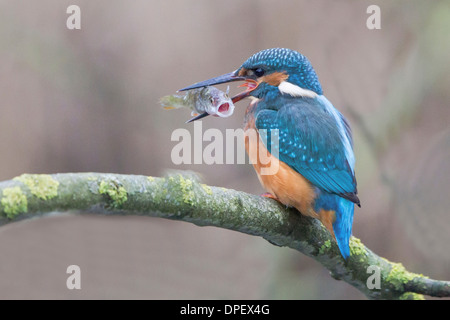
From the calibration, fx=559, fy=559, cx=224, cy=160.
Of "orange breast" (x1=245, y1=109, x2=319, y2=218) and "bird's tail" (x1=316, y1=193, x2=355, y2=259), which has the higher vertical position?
"orange breast" (x1=245, y1=109, x2=319, y2=218)

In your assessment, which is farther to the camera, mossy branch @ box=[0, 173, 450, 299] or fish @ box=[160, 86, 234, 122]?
fish @ box=[160, 86, 234, 122]

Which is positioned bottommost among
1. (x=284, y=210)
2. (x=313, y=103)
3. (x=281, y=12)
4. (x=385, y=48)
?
(x=284, y=210)

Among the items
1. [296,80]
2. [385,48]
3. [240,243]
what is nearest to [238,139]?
[296,80]

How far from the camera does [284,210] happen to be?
2.36m

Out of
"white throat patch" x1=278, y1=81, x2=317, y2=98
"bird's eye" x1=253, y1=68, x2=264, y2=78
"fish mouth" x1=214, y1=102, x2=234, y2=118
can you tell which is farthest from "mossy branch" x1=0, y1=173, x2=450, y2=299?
"bird's eye" x1=253, y1=68, x2=264, y2=78

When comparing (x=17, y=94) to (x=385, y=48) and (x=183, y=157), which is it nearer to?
(x=183, y=157)

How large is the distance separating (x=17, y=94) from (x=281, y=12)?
2.16 meters

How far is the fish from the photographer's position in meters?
2.51

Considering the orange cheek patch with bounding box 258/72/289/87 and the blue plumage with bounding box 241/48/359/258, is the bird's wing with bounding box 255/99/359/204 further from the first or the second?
the orange cheek patch with bounding box 258/72/289/87

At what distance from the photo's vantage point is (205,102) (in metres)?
2.55

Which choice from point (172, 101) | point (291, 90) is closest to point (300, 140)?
point (291, 90)

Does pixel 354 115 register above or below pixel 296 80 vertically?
above

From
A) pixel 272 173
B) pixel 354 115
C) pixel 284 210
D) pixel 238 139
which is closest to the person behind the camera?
pixel 284 210

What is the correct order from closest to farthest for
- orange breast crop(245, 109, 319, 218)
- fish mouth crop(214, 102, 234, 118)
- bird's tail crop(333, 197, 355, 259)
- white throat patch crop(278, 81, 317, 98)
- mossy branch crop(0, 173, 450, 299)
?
1. mossy branch crop(0, 173, 450, 299)
2. bird's tail crop(333, 197, 355, 259)
3. orange breast crop(245, 109, 319, 218)
4. fish mouth crop(214, 102, 234, 118)
5. white throat patch crop(278, 81, 317, 98)
